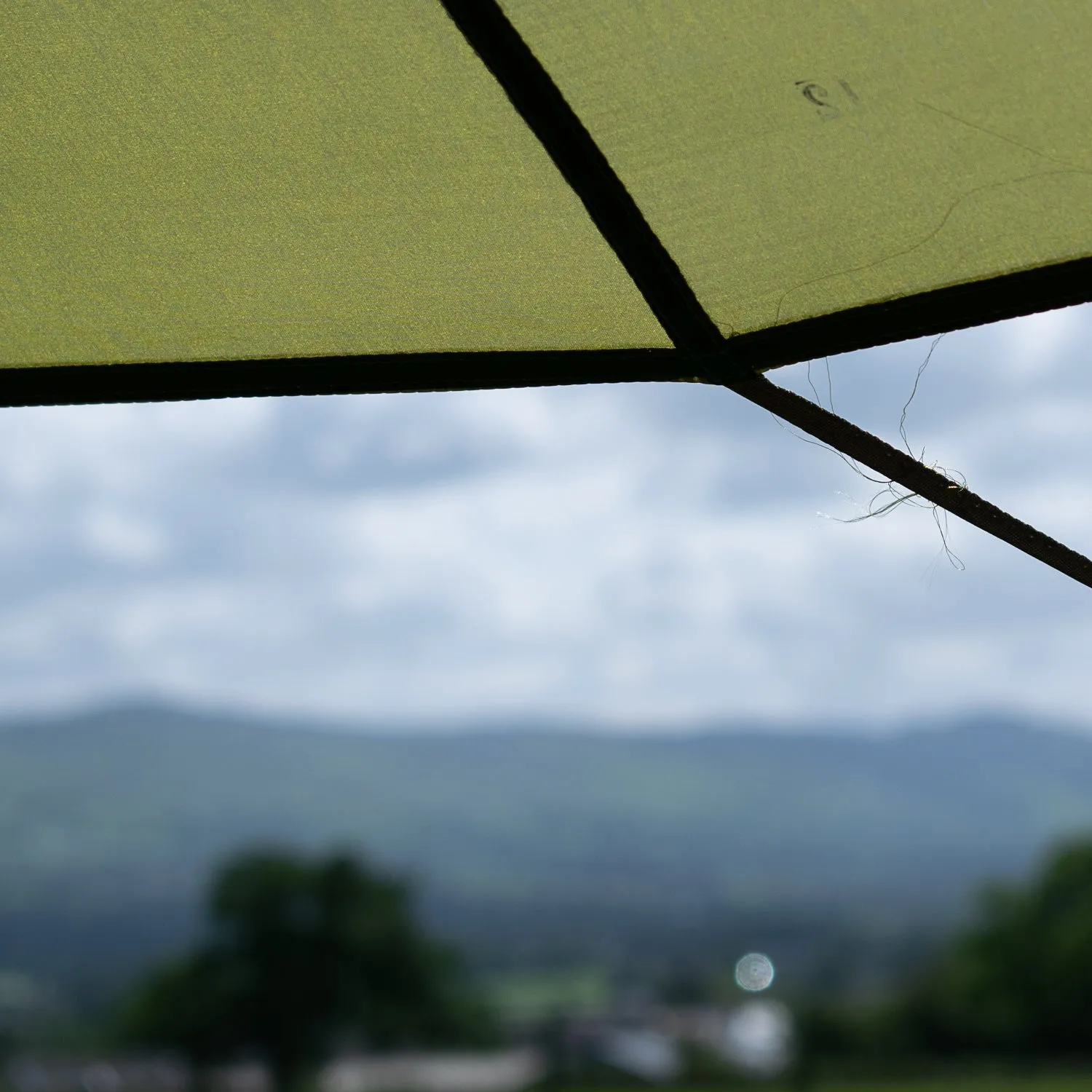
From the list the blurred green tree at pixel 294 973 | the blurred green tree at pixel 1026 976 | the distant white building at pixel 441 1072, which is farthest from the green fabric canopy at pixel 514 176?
the distant white building at pixel 441 1072

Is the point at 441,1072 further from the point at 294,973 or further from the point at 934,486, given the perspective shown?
the point at 934,486

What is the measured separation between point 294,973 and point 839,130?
287 ft

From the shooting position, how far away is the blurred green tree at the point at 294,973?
82.2 metres

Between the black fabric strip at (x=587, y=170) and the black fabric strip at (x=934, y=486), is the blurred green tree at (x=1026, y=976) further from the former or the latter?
the black fabric strip at (x=587, y=170)

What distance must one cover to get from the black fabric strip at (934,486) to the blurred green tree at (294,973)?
86218mm

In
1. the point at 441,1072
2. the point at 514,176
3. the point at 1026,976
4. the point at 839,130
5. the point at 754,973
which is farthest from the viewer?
the point at 754,973

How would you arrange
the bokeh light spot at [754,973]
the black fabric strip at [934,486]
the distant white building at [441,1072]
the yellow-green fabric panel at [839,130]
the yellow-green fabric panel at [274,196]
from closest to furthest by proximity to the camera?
the yellow-green fabric panel at [839,130] → the yellow-green fabric panel at [274,196] → the black fabric strip at [934,486] → the distant white building at [441,1072] → the bokeh light spot at [754,973]

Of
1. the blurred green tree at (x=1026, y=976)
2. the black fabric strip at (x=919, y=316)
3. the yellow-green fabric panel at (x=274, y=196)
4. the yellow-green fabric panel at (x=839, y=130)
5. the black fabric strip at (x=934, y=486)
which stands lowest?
the black fabric strip at (x=934, y=486)

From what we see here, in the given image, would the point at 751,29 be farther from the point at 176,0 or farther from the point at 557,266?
the point at 176,0

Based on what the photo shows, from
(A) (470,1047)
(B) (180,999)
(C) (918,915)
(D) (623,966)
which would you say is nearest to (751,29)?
(B) (180,999)

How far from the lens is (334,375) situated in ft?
6.26

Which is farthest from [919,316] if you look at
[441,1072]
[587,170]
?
[441,1072]

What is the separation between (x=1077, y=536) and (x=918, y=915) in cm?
18078

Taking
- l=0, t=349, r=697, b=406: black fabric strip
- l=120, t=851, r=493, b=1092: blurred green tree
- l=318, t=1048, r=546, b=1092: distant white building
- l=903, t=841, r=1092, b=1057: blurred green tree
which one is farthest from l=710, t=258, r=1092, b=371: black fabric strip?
l=318, t=1048, r=546, b=1092: distant white building
